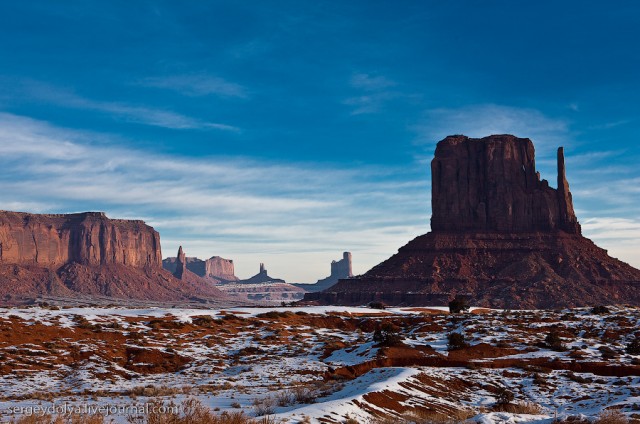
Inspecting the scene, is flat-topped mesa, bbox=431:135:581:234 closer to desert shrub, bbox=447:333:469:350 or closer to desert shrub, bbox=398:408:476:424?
desert shrub, bbox=447:333:469:350

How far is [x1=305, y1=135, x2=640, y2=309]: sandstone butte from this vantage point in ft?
393

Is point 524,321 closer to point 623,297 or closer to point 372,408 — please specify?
point 372,408

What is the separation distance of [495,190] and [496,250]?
78.6ft

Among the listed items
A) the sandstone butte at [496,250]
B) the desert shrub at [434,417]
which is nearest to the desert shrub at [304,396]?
the desert shrub at [434,417]

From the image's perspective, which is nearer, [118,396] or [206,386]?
[118,396]

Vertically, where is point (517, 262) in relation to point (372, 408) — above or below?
above

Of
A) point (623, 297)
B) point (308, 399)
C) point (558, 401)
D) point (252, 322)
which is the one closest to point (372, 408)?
point (308, 399)

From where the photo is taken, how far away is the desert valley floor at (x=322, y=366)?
2016cm

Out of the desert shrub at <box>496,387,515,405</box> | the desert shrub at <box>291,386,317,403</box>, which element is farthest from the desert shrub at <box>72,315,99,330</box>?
the desert shrub at <box>496,387,515,405</box>

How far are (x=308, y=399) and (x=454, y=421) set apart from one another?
189 inches

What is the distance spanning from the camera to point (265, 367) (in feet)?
106

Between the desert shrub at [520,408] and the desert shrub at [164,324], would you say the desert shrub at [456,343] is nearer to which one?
the desert shrub at [520,408]

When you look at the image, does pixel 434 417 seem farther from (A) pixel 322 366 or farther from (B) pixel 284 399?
(A) pixel 322 366

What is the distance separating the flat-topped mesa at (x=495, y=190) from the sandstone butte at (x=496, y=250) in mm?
256
